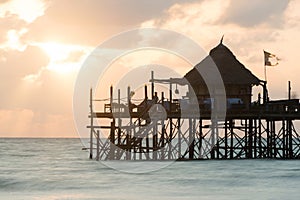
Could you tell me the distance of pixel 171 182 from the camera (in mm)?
43531

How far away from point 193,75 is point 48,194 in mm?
17578

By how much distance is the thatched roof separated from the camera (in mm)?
52031

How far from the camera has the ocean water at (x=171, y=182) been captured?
124ft

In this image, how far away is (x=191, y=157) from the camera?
51656mm

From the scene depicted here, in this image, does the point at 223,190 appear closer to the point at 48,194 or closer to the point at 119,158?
the point at 48,194

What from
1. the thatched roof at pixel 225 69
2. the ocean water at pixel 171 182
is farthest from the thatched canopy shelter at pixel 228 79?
the ocean water at pixel 171 182

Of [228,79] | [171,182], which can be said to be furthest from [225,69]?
[171,182]

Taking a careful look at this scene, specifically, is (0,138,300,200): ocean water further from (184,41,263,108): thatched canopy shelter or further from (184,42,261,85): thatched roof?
(184,42,261,85): thatched roof

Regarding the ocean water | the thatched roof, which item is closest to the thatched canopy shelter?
the thatched roof

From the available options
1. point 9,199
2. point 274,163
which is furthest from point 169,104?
point 9,199

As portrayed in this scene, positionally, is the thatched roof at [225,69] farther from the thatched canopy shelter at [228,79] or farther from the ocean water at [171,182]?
the ocean water at [171,182]

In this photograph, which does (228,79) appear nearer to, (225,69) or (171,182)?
(225,69)

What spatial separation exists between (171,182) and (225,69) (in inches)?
463

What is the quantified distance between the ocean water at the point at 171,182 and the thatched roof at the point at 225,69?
16.3ft
